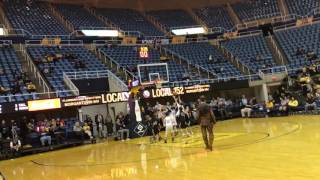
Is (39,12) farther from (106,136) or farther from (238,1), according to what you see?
(238,1)

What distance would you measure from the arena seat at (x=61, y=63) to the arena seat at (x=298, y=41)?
51.0 feet

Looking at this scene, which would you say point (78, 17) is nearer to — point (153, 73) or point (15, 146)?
point (153, 73)

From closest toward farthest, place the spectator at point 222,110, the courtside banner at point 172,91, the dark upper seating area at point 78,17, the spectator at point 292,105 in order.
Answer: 1. the spectator at point 292,105
2. the courtside banner at point 172,91
3. the spectator at point 222,110
4. the dark upper seating area at point 78,17

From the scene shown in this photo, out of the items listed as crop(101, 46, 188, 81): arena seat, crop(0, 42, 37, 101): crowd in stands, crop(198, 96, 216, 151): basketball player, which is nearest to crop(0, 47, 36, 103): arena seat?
crop(0, 42, 37, 101): crowd in stands

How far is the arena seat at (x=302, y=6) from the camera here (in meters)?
38.8

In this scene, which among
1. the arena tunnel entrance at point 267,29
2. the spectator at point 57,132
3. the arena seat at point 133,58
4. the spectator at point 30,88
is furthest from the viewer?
the arena tunnel entrance at point 267,29

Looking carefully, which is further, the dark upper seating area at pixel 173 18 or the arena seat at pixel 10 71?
the dark upper seating area at pixel 173 18

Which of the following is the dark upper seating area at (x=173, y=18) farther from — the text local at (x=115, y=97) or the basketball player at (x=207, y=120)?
the basketball player at (x=207, y=120)

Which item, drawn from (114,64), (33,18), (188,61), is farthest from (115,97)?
(33,18)

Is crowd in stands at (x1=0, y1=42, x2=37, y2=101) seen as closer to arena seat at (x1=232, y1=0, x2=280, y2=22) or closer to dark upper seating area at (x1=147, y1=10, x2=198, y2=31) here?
dark upper seating area at (x1=147, y1=10, x2=198, y2=31)

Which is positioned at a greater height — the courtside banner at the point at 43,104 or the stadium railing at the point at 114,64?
the stadium railing at the point at 114,64

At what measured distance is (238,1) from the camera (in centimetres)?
4541

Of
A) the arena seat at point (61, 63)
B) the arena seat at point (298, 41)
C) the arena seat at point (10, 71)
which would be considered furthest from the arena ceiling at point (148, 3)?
the arena seat at point (10, 71)

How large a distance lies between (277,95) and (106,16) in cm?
1866
